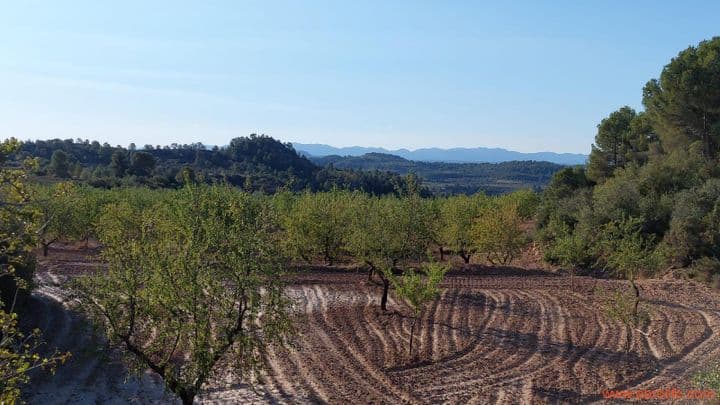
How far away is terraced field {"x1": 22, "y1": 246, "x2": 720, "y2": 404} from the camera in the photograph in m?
15.3

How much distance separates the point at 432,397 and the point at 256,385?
5.24 metres

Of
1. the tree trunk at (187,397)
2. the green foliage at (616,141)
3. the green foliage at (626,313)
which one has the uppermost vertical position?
the green foliage at (616,141)

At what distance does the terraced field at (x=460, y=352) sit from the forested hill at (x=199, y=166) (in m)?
67.4

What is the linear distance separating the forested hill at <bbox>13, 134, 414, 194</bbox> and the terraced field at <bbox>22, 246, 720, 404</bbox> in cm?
A: 6745

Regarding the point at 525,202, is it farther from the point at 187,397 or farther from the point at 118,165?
the point at 118,165

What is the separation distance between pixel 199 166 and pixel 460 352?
12015 centimetres

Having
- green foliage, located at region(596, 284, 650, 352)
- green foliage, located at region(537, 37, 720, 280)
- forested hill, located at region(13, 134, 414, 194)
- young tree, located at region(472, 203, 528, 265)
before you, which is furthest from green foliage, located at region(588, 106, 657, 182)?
forested hill, located at region(13, 134, 414, 194)

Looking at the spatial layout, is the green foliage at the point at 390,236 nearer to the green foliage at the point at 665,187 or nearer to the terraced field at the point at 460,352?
the terraced field at the point at 460,352

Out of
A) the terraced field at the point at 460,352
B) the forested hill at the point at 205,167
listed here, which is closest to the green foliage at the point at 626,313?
the terraced field at the point at 460,352

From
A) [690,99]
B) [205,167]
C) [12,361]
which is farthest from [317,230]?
[205,167]

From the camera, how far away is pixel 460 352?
60.1ft

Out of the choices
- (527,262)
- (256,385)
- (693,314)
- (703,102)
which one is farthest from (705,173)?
(256,385)

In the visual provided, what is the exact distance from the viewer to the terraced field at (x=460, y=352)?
1527cm

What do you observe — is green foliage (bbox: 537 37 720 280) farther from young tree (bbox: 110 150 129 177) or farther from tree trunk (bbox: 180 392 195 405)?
young tree (bbox: 110 150 129 177)
